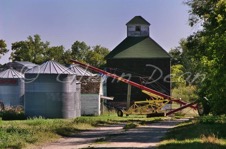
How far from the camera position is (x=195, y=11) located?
126 feet

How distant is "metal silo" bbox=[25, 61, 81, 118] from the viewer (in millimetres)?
40594

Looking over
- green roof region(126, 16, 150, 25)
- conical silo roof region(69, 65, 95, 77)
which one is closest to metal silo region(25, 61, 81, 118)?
conical silo roof region(69, 65, 95, 77)

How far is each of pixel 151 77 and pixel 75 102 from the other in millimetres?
20634

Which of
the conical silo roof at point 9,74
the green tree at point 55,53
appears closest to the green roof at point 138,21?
the conical silo roof at point 9,74

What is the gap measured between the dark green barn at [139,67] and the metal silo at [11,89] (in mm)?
15168

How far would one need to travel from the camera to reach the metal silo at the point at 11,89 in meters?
50.1

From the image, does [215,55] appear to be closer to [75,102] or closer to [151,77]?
[75,102]

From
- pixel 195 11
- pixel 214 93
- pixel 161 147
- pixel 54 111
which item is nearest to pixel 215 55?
pixel 214 93

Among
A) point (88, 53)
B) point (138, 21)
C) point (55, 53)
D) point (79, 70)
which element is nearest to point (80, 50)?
point (88, 53)

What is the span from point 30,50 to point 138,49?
52692 millimetres

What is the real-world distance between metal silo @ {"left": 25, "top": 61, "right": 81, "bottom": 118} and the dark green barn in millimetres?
20238

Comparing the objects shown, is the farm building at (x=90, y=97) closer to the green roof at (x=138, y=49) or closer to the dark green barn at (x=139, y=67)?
the dark green barn at (x=139, y=67)

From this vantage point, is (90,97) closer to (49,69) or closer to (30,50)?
(49,69)

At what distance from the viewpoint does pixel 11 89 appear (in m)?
50.4
